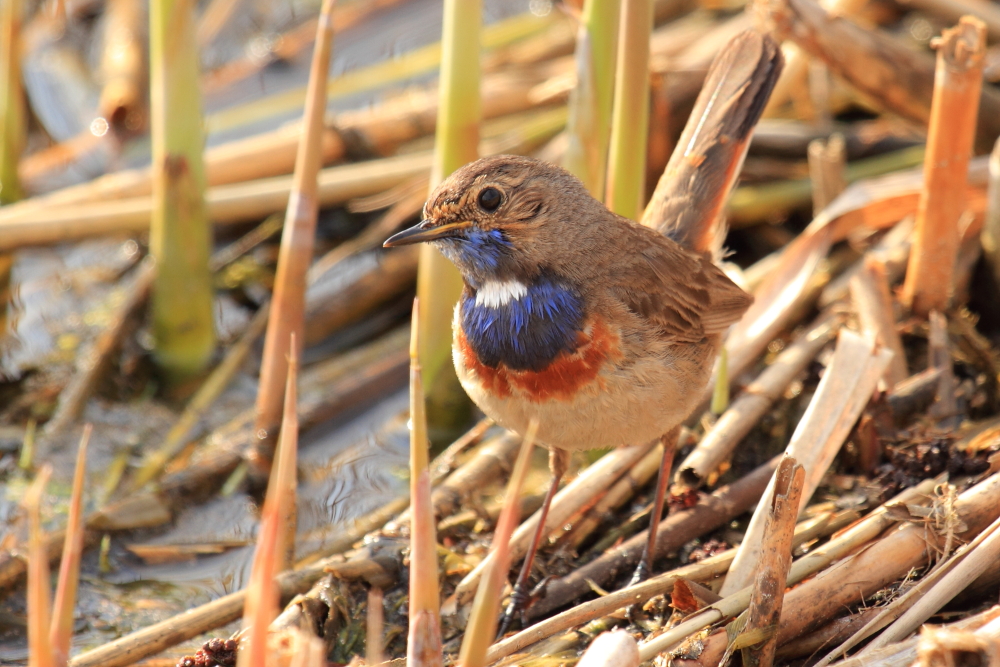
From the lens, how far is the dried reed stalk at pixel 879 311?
205 inches

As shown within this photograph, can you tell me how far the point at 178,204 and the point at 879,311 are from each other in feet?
12.3

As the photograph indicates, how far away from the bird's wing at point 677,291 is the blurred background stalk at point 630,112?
41 centimetres

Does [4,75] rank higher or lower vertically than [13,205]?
higher

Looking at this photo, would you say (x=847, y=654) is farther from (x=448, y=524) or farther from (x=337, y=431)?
(x=337, y=431)

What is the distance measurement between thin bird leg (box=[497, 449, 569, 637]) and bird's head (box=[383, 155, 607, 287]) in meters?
0.99

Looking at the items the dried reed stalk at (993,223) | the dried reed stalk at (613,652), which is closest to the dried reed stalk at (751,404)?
the dried reed stalk at (993,223)

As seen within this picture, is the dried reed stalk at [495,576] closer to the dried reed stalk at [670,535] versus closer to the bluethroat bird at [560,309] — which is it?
the bluethroat bird at [560,309]

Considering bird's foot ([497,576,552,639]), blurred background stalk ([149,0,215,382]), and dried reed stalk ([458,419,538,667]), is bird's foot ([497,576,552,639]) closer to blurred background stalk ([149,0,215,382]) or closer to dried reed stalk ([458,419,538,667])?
dried reed stalk ([458,419,538,667])

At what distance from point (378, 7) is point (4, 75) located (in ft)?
11.2

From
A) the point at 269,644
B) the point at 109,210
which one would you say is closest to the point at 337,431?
the point at 109,210

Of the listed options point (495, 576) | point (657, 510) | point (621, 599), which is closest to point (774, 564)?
point (621, 599)

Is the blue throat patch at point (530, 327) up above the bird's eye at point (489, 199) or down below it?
below

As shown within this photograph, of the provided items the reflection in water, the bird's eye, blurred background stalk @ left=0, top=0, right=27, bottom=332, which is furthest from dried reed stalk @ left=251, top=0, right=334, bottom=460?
blurred background stalk @ left=0, top=0, right=27, bottom=332

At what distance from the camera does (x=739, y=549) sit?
13.3ft
